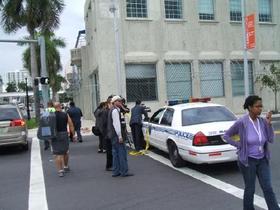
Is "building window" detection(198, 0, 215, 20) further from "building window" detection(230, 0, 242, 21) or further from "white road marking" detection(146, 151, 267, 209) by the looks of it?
"white road marking" detection(146, 151, 267, 209)

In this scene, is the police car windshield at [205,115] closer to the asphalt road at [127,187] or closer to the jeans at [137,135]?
the asphalt road at [127,187]

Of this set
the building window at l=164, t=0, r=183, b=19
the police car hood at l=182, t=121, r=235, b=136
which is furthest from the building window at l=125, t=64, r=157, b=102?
the police car hood at l=182, t=121, r=235, b=136

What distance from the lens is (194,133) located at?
9867mm

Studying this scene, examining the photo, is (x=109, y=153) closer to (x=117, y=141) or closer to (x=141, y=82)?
(x=117, y=141)

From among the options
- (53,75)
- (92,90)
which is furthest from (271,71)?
(53,75)

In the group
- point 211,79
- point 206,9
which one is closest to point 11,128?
point 211,79

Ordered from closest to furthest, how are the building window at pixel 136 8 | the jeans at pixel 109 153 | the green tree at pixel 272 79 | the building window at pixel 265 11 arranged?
the jeans at pixel 109 153, the building window at pixel 136 8, the green tree at pixel 272 79, the building window at pixel 265 11

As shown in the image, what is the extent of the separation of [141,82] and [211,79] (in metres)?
5.04

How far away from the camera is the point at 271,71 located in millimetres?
30844

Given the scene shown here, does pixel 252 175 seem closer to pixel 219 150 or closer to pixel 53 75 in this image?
pixel 219 150

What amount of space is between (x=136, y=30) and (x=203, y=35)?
4844 mm

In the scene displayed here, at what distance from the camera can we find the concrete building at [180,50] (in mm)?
28500

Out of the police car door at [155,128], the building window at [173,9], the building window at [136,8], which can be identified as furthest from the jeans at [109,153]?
the building window at [173,9]

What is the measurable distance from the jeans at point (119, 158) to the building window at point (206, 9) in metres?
22.5
